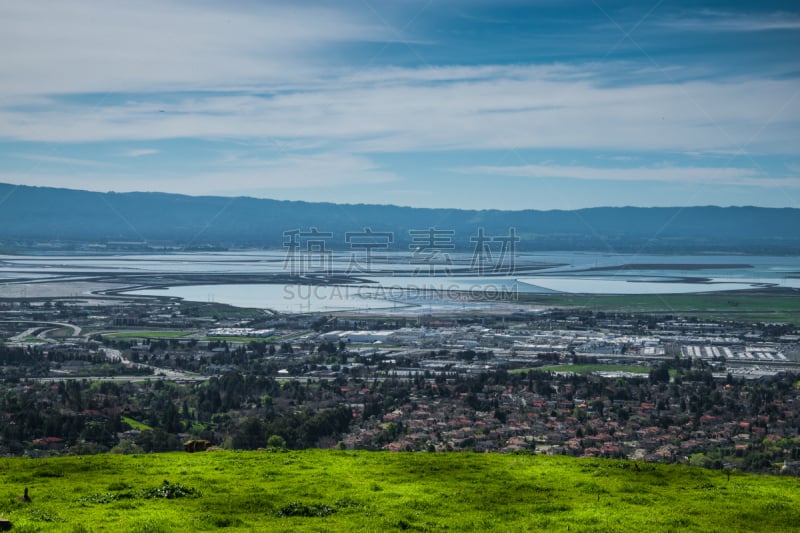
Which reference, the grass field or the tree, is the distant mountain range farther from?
the tree

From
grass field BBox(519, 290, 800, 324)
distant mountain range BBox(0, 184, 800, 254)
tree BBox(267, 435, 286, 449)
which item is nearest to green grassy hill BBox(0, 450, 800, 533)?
tree BBox(267, 435, 286, 449)

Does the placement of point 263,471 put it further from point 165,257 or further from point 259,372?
point 165,257

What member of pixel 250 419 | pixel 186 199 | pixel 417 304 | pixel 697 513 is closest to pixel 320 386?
pixel 250 419

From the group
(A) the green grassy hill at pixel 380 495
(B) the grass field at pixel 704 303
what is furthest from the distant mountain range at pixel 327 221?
(A) the green grassy hill at pixel 380 495

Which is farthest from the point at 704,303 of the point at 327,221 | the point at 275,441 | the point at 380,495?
the point at 327,221

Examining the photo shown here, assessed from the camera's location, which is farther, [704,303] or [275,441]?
[704,303]

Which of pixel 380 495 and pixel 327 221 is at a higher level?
pixel 327 221

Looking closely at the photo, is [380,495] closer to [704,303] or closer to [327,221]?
[704,303]

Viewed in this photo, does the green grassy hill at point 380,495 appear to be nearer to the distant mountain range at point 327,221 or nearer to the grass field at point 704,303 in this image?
the grass field at point 704,303
